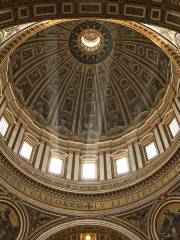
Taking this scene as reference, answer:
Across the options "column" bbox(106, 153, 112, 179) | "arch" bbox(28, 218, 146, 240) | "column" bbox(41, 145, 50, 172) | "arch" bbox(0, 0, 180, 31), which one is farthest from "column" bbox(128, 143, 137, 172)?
"arch" bbox(0, 0, 180, 31)

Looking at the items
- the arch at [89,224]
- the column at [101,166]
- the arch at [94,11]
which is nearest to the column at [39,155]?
the column at [101,166]

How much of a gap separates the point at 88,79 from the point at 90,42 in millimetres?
2702

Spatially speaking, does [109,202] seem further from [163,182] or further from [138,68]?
[138,68]

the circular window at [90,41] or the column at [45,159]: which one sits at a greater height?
the circular window at [90,41]

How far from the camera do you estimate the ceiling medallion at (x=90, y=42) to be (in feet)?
93.9

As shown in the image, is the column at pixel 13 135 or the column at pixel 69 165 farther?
the column at pixel 69 165

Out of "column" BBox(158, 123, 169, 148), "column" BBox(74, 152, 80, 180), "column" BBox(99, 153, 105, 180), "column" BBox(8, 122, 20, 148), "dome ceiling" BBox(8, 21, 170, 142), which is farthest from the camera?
"dome ceiling" BBox(8, 21, 170, 142)

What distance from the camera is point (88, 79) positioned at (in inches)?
1177

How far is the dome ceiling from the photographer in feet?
86.3

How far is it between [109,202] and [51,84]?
1125 cm

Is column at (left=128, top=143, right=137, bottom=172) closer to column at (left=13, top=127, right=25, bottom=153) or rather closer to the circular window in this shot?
column at (left=13, top=127, right=25, bottom=153)

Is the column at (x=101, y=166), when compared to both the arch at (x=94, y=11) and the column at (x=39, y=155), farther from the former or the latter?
the arch at (x=94, y=11)

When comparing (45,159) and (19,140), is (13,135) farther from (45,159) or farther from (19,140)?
(45,159)

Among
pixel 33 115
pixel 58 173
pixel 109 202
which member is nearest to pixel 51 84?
pixel 33 115
